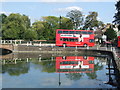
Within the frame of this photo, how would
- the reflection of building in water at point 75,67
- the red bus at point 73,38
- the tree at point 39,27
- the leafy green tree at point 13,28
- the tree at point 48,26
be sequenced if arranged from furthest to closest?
1. the tree at point 39,27
2. the tree at point 48,26
3. the leafy green tree at point 13,28
4. the red bus at point 73,38
5. the reflection of building in water at point 75,67

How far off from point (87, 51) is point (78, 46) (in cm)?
543

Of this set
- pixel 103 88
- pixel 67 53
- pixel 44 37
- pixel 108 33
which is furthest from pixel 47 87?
pixel 108 33

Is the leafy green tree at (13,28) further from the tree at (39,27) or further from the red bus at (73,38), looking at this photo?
the red bus at (73,38)

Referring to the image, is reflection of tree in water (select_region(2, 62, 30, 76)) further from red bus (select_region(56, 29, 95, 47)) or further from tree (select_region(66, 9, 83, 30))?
tree (select_region(66, 9, 83, 30))

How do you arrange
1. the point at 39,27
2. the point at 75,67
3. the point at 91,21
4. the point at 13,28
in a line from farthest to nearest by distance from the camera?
the point at 39,27 → the point at 91,21 → the point at 13,28 → the point at 75,67

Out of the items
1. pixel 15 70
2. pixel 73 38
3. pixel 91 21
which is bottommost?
pixel 15 70

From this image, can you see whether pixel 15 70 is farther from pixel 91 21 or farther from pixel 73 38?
pixel 91 21

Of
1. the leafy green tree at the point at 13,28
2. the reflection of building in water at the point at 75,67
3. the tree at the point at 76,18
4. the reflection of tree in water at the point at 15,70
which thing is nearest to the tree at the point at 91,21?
the tree at the point at 76,18

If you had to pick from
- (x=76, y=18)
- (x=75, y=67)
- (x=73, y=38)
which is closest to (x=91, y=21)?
(x=76, y=18)

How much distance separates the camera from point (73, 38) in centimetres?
4428

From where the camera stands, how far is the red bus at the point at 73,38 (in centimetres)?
4375

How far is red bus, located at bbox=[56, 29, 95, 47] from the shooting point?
4375 cm

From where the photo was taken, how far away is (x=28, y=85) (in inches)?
537

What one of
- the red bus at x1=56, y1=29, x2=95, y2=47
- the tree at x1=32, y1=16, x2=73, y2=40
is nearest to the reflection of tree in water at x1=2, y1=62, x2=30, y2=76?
the red bus at x1=56, y1=29, x2=95, y2=47
